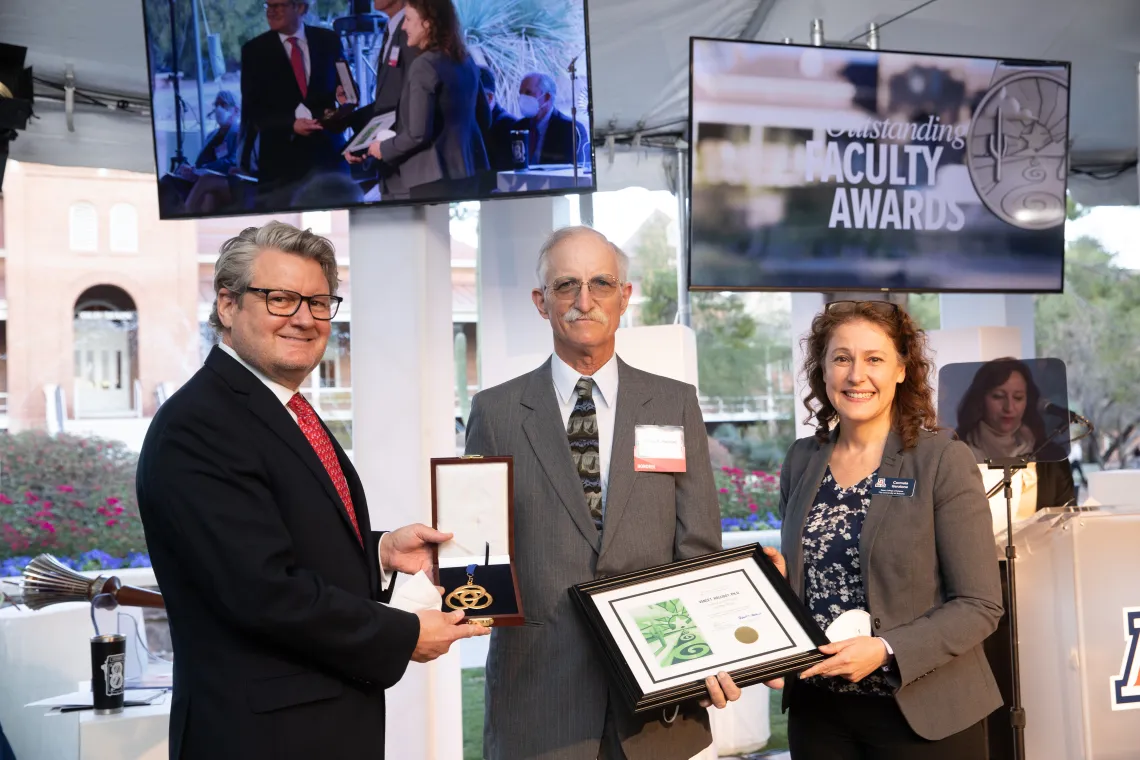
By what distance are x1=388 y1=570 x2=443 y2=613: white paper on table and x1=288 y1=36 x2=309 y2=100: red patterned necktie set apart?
2655 mm

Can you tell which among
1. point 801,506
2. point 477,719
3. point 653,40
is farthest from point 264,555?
point 477,719

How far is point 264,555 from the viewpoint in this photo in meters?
1.64

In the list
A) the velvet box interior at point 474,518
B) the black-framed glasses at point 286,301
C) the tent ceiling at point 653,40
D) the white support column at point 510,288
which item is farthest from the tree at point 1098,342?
the black-framed glasses at point 286,301

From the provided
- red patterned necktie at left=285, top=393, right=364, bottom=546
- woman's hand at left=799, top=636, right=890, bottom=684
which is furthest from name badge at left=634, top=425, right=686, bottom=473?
red patterned necktie at left=285, top=393, right=364, bottom=546

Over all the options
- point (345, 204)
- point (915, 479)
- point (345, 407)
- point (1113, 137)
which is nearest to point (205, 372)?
point (915, 479)

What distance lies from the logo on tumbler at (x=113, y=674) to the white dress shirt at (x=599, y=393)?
2.03 m

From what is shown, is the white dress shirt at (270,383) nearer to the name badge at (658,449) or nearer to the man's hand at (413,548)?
the man's hand at (413,548)

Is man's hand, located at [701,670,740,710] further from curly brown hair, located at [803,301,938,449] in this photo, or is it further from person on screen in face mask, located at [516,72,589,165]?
person on screen in face mask, located at [516,72,589,165]

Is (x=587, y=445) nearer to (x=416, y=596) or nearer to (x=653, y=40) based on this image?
(x=416, y=596)

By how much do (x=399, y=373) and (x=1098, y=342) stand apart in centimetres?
912

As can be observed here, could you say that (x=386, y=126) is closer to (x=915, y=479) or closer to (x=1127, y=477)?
(x=915, y=479)

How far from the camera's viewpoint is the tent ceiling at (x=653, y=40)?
481 centimetres

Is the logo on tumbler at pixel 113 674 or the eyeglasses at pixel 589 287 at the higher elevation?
the eyeglasses at pixel 589 287

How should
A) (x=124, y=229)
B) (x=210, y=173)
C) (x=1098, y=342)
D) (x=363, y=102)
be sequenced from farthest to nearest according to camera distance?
(x=1098, y=342), (x=124, y=229), (x=210, y=173), (x=363, y=102)
